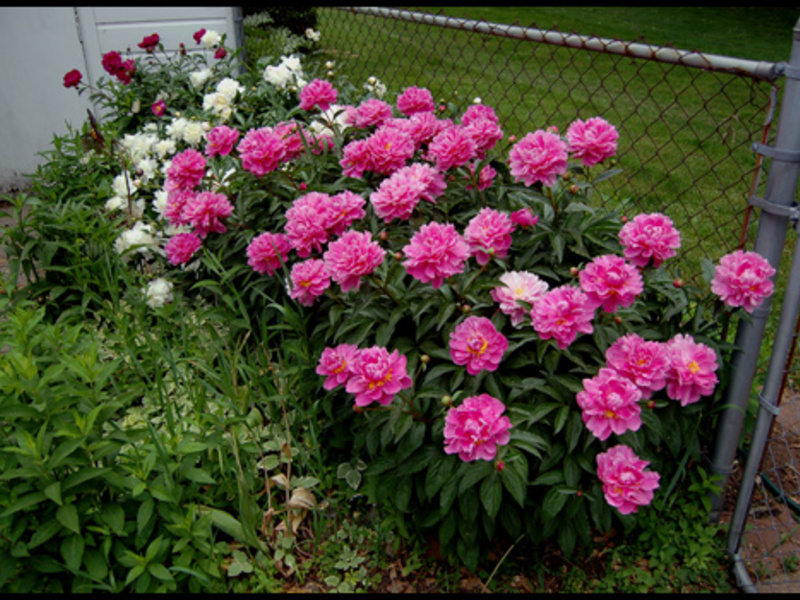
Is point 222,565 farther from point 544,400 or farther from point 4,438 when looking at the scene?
point 544,400

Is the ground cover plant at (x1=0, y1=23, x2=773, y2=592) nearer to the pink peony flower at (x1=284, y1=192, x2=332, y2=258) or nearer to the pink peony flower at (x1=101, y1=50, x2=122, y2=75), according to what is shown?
the pink peony flower at (x1=284, y1=192, x2=332, y2=258)

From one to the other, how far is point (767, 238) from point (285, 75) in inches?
95.9

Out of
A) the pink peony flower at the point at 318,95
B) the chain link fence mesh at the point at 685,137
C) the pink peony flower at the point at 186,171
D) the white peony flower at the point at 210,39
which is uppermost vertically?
the white peony flower at the point at 210,39

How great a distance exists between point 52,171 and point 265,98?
1.12 meters

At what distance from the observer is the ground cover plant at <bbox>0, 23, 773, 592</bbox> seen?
1.62 m

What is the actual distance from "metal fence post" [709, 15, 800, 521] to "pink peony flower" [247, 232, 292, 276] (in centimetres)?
139

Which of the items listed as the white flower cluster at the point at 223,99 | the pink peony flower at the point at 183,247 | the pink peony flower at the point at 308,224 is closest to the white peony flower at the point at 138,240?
the pink peony flower at the point at 183,247

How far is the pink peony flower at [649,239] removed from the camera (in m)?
1.71

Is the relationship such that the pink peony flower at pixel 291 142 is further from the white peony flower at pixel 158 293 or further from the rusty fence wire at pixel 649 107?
the rusty fence wire at pixel 649 107

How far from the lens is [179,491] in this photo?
175 centimetres

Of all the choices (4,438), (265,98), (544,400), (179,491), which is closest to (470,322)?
(544,400)

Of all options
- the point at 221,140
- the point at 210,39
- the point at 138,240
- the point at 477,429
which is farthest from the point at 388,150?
the point at 210,39

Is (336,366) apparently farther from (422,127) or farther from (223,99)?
(223,99)

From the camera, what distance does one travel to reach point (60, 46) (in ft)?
14.9
